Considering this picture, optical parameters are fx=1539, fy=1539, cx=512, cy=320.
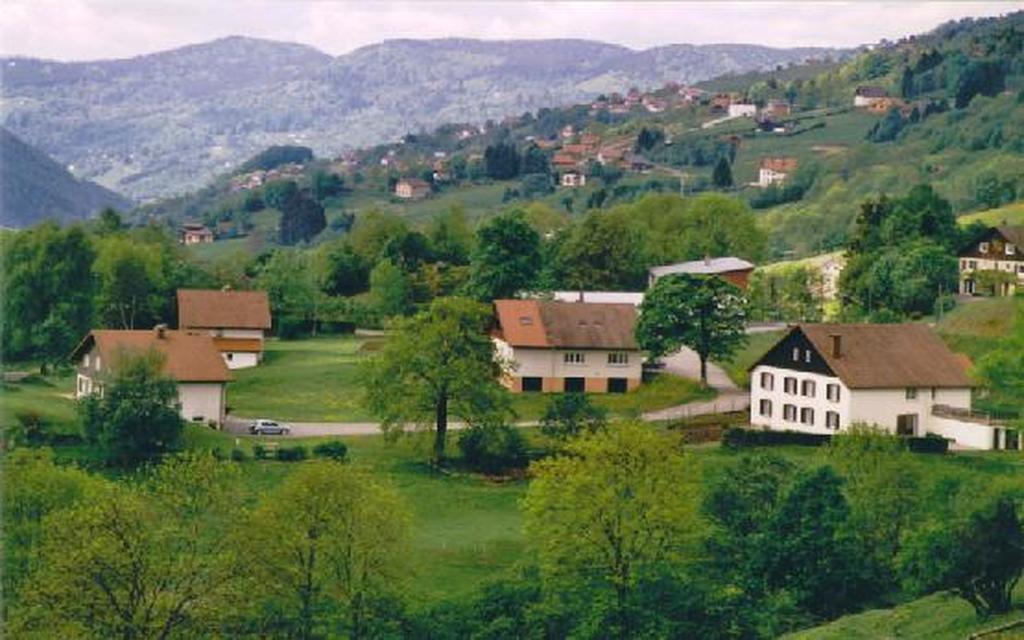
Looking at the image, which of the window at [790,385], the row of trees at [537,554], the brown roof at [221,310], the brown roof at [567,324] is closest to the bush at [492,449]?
the window at [790,385]

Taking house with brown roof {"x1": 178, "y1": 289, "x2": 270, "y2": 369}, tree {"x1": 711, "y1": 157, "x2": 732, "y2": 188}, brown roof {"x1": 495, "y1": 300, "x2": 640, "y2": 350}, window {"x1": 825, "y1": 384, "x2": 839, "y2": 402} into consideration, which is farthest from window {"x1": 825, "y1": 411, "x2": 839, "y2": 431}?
tree {"x1": 711, "y1": 157, "x2": 732, "y2": 188}

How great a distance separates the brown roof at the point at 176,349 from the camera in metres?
59.6

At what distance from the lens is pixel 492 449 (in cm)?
5469

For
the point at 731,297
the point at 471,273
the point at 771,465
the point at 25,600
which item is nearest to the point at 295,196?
the point at 471,273

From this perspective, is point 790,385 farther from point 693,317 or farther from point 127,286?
point 127,286

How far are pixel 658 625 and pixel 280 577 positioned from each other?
332 inches

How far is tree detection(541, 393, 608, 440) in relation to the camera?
54.6 meters

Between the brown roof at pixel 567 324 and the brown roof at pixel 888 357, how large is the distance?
10.3m

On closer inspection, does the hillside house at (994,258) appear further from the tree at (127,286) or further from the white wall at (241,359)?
the tree at (127,286)

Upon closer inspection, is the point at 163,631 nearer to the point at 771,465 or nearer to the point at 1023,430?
the point at 771,465

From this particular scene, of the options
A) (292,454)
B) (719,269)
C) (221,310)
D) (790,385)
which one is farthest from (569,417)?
(719,269)

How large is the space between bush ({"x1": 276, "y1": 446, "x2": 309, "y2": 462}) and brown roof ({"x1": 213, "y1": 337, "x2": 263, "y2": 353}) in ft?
76.0

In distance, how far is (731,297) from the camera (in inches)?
2660

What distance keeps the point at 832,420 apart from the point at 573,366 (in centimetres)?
1340
